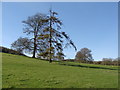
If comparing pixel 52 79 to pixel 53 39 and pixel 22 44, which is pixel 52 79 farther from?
pixel 22 44

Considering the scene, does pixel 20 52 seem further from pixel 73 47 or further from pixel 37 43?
pixel 73 47

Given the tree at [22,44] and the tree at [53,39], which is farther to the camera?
the tree at [22,44]

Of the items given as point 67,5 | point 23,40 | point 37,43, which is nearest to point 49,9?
point 67,5

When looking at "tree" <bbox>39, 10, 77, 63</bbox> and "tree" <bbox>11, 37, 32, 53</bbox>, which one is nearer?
"tree" <bbox>39, 10, 77, 63</bbox>

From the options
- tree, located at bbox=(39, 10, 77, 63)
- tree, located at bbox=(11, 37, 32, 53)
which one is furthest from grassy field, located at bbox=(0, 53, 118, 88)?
tree, located at bbox=(11, 37, 32, 53)

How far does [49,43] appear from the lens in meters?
22.3

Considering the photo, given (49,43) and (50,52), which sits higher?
(49,43)

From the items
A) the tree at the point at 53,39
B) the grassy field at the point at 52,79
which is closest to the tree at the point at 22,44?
the tree at the point at 53,39

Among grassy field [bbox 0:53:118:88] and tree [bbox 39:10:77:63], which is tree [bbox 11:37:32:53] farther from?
grassy field [bbox 0:53:118:88]

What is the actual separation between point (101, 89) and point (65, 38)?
1730 cm

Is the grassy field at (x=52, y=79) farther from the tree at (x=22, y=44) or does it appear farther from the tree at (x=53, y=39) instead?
the tree at (x=22, y=44)

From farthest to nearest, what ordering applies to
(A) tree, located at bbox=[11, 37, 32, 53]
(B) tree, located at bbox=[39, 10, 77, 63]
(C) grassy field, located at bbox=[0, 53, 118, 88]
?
(A) tree, located at bbox=[11, 37, 32, 53] → (B) tree, located at bbox=[39, 10, 77, 63] → (C) grassy field, located at bbox=[0, 53, 118, 88]

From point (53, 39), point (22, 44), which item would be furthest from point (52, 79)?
point (22, 44)

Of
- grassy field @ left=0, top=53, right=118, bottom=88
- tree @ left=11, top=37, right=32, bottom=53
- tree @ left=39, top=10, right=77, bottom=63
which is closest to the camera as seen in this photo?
grassy field @ left=0, top=53, right=118, bottom=88
